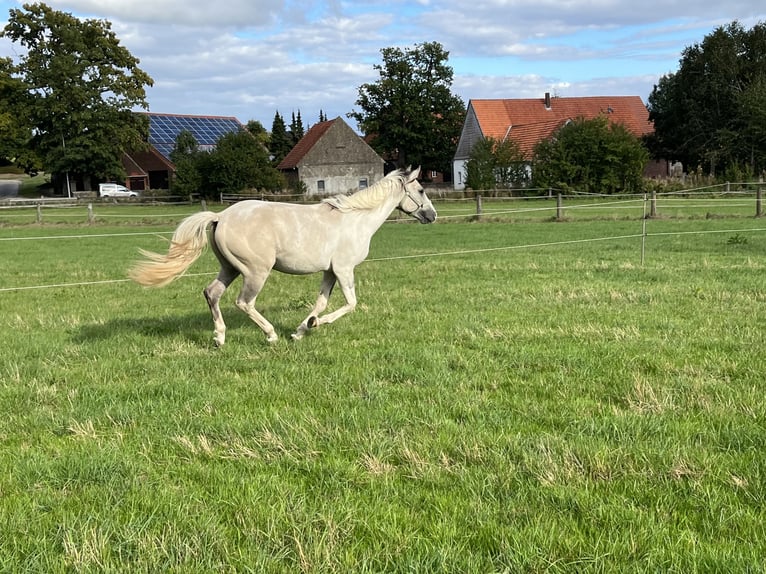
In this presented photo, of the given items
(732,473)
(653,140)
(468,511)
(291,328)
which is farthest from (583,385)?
(653,140)

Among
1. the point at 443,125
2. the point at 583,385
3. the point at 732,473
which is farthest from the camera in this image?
the point at 443,125

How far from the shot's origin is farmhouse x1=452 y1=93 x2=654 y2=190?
61438 millimetres

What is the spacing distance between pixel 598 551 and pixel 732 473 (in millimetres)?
1131

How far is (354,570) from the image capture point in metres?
2.54

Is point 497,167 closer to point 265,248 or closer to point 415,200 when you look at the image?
point 415,200

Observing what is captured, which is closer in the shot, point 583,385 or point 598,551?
point 598,551

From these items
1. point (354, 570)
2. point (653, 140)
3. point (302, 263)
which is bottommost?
point (354, 570)

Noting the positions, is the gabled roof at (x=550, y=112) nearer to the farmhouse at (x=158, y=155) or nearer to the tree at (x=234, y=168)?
the tree at (x=234, y=168)

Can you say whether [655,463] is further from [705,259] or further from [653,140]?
[653,140]

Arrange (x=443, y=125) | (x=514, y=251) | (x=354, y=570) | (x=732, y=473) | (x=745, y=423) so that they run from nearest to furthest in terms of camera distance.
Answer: (x=354, y=570) → (x=732, y=473) → (x=745, y=423) → (x=514, y=251) → (x=443, y=125)

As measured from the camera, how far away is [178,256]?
6520 millimetres

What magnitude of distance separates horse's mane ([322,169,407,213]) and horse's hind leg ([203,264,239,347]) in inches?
53.0

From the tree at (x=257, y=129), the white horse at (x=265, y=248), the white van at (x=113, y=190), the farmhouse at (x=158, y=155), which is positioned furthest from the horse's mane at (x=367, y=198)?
the tree at (x=257, y=129)

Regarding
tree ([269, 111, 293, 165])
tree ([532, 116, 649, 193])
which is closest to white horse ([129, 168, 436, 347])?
tree ([532, 116, 649, 193])
